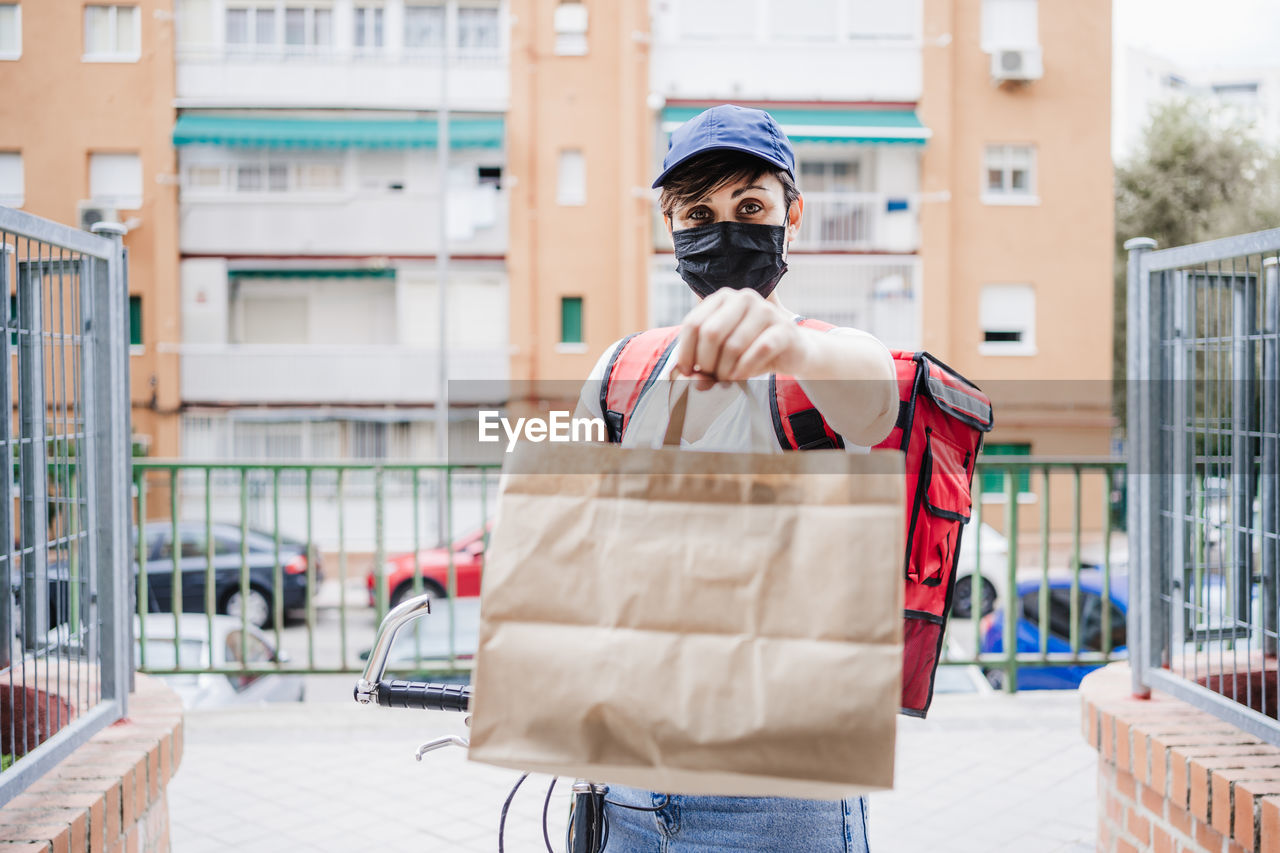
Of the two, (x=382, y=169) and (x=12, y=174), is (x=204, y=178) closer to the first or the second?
(x=382, y=169)

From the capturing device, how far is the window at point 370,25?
2028 centimetres

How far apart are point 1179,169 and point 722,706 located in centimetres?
2530

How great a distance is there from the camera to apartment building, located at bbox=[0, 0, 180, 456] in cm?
1964

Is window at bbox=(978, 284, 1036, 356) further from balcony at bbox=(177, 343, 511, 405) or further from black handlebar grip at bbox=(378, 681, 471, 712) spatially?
black handlebar grip at bbox=(378, 681, 471, 712)

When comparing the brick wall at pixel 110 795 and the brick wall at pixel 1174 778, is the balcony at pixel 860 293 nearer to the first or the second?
the brick wall at pixel 1174 778

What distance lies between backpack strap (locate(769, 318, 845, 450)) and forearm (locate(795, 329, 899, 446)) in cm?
4

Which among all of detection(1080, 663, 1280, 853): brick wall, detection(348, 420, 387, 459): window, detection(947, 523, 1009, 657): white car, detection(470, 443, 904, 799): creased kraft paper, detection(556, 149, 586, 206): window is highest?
detection(556, 149, 586, 206): window

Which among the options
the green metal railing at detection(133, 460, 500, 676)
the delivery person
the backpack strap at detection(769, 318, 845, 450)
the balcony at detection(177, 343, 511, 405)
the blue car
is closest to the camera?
the delivery person

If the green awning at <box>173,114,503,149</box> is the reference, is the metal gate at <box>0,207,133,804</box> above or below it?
below

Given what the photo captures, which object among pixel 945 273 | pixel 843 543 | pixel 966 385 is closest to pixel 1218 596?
pixel 966 385

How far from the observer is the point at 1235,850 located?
7.64 ft

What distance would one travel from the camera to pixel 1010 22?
20250 mm

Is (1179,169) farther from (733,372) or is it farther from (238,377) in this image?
(733,372)

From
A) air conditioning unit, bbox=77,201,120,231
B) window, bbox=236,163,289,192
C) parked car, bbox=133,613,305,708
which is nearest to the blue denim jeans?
parked car, bbox=133,613,305,708
